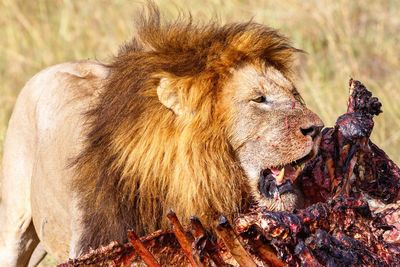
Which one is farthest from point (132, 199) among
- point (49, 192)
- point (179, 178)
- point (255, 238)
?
point (49, 192)

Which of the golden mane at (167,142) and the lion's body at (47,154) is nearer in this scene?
the golden mane at (167,142)

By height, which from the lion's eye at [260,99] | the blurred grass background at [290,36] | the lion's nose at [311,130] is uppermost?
the lion's eye at [260,99]

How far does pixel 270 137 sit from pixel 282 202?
231 millimetres

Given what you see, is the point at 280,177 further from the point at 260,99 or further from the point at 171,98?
the point at 171,98

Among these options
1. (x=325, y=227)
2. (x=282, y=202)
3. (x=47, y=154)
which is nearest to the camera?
(x=325, y=227)

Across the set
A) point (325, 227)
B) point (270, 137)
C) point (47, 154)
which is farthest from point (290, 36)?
point (325, 227)

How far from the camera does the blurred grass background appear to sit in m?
6.00

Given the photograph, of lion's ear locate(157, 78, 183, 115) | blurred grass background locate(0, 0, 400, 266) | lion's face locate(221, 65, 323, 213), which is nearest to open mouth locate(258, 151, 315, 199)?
lion's face locate(221, 65, 323, 213)

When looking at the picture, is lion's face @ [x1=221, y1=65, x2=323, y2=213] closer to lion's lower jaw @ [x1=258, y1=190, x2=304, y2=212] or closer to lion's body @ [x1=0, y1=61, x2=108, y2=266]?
lion's lower jaw @ [x1=258, y1=190, x2=304, y2=212]

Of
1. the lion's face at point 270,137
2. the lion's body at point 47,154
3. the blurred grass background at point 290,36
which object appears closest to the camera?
the lion's face at point 270,137

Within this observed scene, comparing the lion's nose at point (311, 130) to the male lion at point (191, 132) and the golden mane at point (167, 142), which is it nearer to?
the male lion at point (191, 132)

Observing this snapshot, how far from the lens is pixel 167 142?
2.65 meters

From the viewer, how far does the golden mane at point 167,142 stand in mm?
2604

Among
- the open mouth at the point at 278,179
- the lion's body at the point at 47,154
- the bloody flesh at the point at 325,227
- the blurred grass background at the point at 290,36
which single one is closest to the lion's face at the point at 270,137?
the open mouth at the point at 278,179
